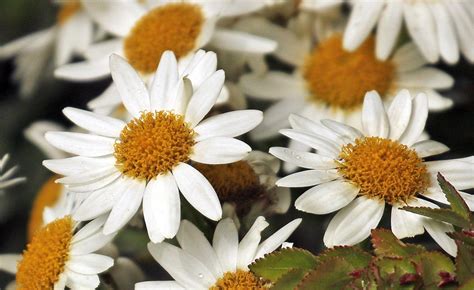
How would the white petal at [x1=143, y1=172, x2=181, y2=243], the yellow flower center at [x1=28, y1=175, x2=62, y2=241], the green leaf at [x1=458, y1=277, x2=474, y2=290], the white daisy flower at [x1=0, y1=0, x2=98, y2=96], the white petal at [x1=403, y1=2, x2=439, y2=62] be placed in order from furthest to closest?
the white daisy flower at [x1=0, y1=0, x2=98, y2=96] → the yellow flower center at [x1=28, y1=175, x2=62, y2=241] → the white petal at [x1=403, y1=2, x2=439, y2=62] → the white petal at [x1=143, y1=172, x2=181, y2=243] → the green leaf at [x1=458, y1=277, x2=474, y2=290]

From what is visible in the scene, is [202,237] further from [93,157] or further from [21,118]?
[21,118]

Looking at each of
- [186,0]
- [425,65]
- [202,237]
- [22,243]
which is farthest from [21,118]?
[202,237]

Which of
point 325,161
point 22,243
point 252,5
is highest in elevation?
point 252,5

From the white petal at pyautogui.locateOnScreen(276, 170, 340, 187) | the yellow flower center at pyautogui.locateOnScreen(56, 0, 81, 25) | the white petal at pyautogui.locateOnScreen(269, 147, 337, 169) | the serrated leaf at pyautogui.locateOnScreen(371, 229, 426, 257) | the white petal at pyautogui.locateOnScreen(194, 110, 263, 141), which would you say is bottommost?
the serrated leaf at pyautogui.locateOnScreen(371, 229, 426, 257)

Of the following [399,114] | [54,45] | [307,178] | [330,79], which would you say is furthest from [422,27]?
[54,45]

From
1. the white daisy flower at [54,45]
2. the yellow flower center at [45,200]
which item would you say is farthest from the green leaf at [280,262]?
the white daisy flower at [54,45]

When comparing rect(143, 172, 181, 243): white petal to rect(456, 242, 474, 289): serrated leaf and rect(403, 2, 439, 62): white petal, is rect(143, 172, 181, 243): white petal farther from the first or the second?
rect(403, 2, 439, 62): white petal

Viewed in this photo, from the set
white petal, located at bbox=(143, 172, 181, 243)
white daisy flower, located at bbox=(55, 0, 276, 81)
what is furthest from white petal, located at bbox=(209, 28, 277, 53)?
white petal, located at bbox=(143, 172, 181, 243)
